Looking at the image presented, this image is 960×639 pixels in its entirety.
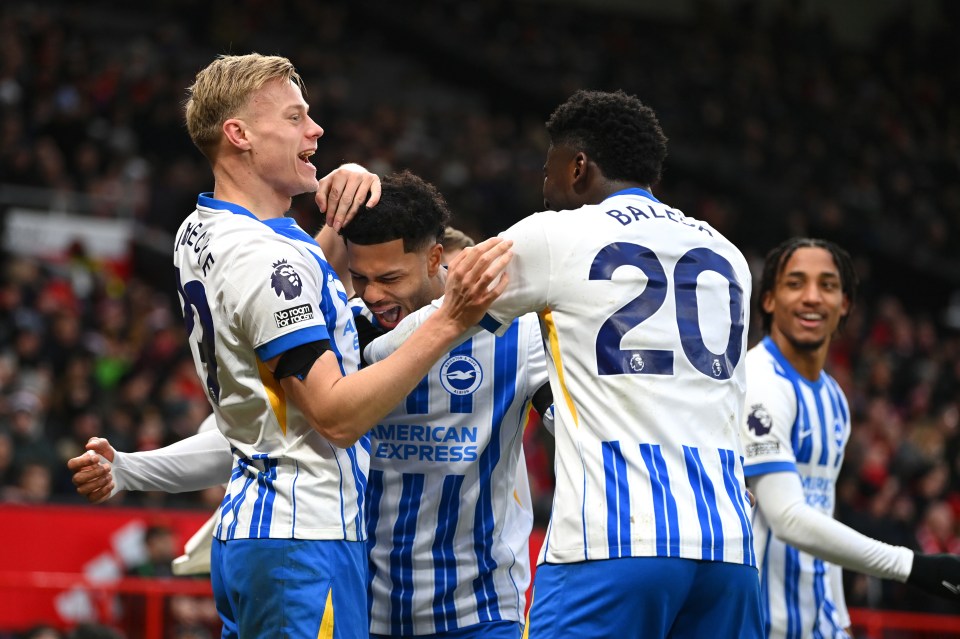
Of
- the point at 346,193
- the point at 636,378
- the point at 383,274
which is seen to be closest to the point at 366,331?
the point at 383,274

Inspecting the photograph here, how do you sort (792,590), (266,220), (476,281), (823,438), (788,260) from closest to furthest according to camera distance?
(476,281)
(266,220)
(792,590)
(823,438)
(788,260)

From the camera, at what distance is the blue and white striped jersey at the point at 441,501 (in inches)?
177

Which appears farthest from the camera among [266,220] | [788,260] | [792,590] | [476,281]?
[788,260]

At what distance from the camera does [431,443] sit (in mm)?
4512

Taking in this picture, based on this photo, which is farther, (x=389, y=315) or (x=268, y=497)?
(x=389, y=315)

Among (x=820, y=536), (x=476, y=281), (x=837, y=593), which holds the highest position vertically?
(x=476, y=281)

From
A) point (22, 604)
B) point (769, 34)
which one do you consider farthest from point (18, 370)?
point (769, 34)

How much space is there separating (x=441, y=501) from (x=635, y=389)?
3.88 feet

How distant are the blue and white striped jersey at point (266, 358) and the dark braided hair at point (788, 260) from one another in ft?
9.10

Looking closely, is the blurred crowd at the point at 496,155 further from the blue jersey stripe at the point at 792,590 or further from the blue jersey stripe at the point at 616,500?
the blue jersey stripe at the point at 616,500

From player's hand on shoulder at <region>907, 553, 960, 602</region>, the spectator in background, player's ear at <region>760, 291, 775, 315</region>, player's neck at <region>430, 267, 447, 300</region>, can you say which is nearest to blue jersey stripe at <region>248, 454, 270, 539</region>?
player's neck at <region>430, 267, 447, 300</region>

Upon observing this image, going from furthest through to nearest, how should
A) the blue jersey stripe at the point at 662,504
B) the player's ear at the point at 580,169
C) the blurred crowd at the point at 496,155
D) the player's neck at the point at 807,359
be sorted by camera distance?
the blurred crowd at the point at 496,155
the player's neck at the point at 807,359
the player's ear at the point at 580,169
the blue jersey stripe at the point at 662,504

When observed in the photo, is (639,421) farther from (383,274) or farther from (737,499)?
(383,274)

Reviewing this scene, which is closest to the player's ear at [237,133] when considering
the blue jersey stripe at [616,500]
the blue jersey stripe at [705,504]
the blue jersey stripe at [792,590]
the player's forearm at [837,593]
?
the blue jersey stripe at [616,500]
